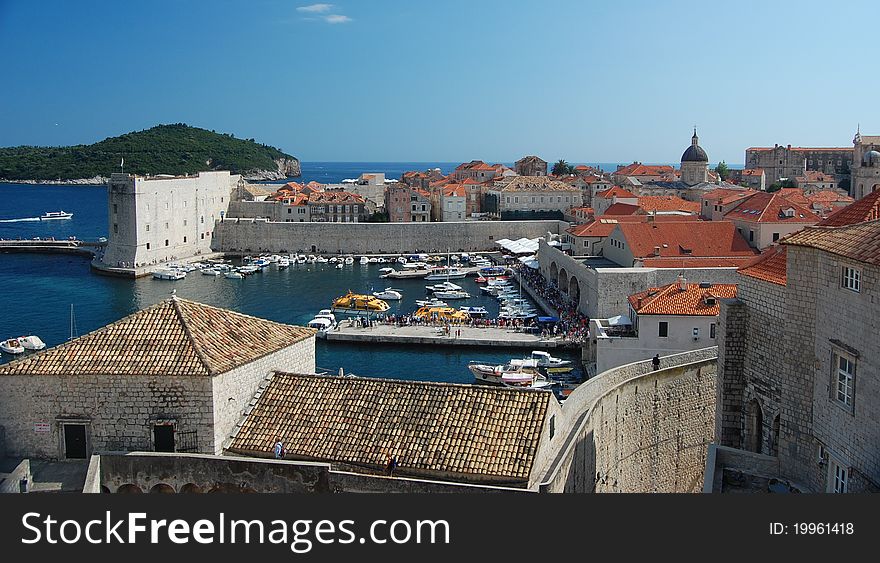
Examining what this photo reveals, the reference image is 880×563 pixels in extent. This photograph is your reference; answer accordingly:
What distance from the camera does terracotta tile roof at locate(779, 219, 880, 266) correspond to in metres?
7.87

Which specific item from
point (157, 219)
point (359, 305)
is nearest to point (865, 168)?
point (359, 305)

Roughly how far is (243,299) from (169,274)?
30.8 feet

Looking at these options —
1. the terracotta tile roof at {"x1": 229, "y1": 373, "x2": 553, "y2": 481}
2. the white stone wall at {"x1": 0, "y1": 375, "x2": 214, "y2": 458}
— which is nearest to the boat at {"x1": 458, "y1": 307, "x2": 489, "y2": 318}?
the terracotta tile roof at {"x1": 229, "y1": 373, "x2": 553, "y2": 481}

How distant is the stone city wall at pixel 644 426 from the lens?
36.2 feet

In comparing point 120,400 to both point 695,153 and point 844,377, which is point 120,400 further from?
point 695,153

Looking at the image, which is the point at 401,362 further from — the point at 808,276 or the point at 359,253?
the point at 359,253

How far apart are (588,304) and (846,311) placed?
74.0ft

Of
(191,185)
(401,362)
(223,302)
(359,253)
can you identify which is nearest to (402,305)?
(223,302)

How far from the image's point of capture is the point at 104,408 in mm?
9578

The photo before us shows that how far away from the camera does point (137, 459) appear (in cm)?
913

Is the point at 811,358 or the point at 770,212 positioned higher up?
the point at 770,212

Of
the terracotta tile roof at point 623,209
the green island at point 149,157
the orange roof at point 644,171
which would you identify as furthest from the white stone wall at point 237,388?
the green island at point 149,157

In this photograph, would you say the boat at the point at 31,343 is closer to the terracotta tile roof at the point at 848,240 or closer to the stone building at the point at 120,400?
the stone building at the point at 120,400

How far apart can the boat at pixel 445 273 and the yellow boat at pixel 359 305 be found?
30.6ft
